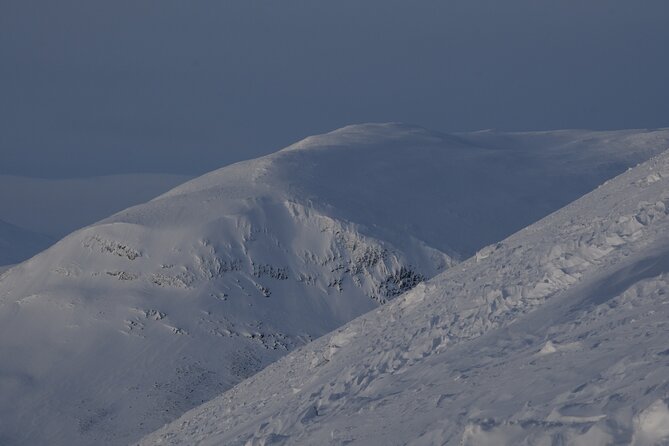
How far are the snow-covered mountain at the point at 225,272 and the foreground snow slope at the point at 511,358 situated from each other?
42448mm

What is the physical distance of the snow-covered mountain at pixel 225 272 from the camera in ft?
224

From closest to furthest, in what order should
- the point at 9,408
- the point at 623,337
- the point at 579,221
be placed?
the point at 623,337, the point at 579,221, the point at 9,408

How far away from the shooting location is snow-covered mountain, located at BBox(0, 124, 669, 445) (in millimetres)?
68375

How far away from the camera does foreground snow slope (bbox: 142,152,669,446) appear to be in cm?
1066

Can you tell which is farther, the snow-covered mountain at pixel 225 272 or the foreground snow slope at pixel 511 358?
the snow-covered mountain at pixel 225 272

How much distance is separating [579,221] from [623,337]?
1070 centimetres

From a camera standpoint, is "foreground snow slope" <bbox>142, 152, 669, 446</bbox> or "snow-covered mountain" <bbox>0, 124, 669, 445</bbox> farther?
"snow-covered mountain" <bbox>0, 124, 669, 445</bbox>

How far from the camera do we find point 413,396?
1462 centimetres

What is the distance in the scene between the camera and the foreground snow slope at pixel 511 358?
10656 millimetres

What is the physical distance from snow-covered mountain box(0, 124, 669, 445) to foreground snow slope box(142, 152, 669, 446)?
42448 mm

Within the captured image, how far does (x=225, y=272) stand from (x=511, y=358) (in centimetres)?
6896

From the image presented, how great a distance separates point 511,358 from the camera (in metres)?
14.6

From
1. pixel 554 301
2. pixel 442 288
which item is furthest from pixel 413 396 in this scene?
pixel 442 288

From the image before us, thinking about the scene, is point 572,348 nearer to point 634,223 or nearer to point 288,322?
point 634,223
